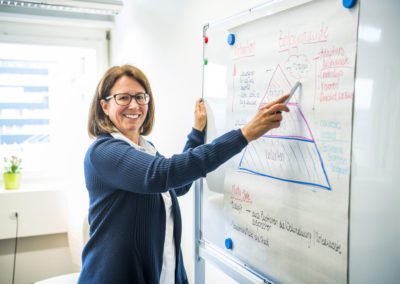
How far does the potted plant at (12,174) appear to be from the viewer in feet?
9.95

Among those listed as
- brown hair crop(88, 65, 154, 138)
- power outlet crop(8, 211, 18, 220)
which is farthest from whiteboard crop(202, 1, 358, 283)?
power outlet crop(8, 211, 18, 220)

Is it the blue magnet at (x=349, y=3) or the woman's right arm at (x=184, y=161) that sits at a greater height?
the blue magnet at (x=349, y=3)

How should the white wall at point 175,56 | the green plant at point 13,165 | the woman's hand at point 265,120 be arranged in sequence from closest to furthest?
the woman's hand at point 265,120
the white wall at point 175,56
the green plant at point 13,165

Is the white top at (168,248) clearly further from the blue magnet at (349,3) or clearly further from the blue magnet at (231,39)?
the blue magnet at (349,3)

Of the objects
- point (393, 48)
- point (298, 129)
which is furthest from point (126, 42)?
point (393, 48)

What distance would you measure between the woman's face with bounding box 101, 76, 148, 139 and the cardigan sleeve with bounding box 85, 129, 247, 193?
0.20 m

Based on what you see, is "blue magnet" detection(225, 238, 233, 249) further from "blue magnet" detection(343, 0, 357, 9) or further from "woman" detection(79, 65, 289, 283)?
"blue magnet" detection(343, 0, 357, 9)

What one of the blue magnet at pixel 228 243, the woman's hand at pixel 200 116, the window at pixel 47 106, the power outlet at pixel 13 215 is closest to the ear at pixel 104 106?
the woman's hand at pixel 200 116

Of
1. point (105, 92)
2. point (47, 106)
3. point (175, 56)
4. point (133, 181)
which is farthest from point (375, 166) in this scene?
point (47, 106)

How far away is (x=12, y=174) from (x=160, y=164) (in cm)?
244

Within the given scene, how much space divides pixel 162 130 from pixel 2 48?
1.92m

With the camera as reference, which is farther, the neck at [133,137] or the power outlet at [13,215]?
the power outlet at [13,215]

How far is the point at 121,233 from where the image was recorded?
1315 millimetres

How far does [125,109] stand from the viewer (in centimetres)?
141
